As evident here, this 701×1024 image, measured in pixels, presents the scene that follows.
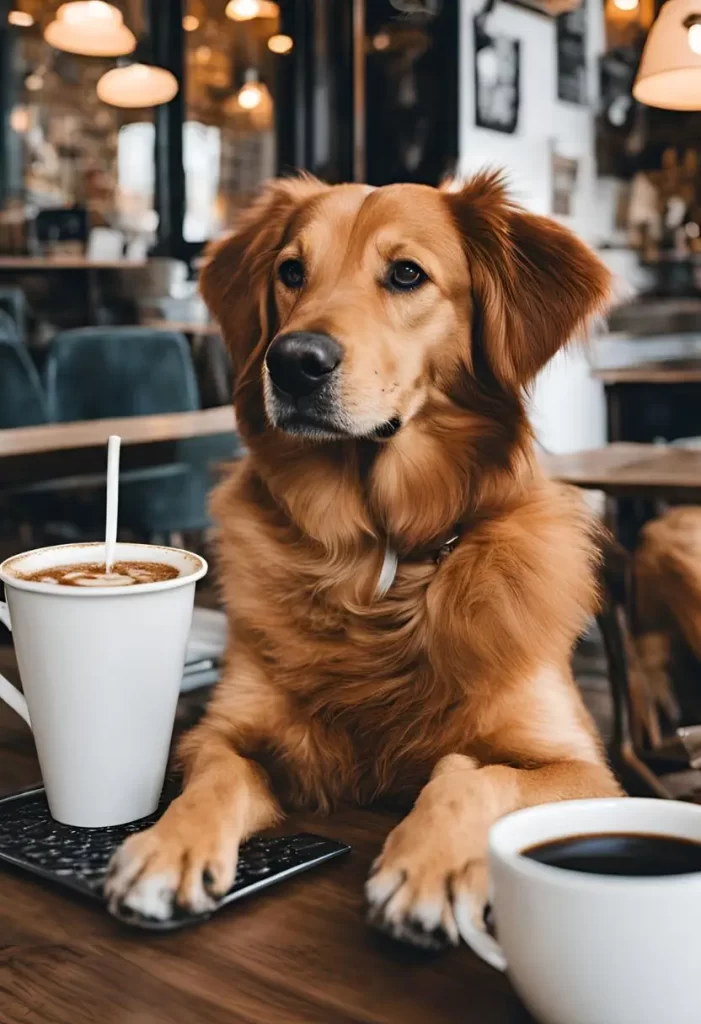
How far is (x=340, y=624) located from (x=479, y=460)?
30cm

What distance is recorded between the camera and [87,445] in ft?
8.02

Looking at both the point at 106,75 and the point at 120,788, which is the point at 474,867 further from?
the point at 106,75

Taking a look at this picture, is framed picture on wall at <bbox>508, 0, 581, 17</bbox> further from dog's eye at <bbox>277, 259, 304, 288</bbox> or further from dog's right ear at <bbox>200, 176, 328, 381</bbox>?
dog's eye at <bbox>277, 259, 304, 288</bbox>

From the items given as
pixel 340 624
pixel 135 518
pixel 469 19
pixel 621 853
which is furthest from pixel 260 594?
pixel 469 19

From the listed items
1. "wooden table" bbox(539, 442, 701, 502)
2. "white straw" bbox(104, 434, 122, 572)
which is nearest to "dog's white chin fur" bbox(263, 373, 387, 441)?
"white straw" bbox(104, 434, 122, 572)

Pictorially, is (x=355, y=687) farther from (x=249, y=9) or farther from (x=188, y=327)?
(x=249, y=9)

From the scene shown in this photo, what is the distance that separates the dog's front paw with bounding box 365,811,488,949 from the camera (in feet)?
2.09

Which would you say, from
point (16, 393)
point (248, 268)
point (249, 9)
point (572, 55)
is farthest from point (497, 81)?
point (248, 268)

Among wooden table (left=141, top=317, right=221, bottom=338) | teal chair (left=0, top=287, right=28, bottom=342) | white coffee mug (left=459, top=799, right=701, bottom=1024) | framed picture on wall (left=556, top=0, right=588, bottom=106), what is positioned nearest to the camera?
white coffee mug (left=459, top=799, right=701, bottom=1024)

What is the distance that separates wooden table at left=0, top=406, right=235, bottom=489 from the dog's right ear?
40.5 inches

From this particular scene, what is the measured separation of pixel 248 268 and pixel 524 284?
357mm

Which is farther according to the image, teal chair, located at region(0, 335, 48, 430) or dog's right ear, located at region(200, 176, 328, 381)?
teal chair, located at region(0, 335, 48, 430)

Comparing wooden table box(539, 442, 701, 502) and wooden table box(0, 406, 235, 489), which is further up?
wooden table box(0, 406, 235, 489)

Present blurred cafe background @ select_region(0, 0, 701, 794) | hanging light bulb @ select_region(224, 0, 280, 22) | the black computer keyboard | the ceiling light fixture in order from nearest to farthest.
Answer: the black computer keyboard < blurred cafe background @ select_region(0, 0, 701, 794) < hanging light bulb @ select_region(224, 0, 280, 22) < the ceiling light fixture
